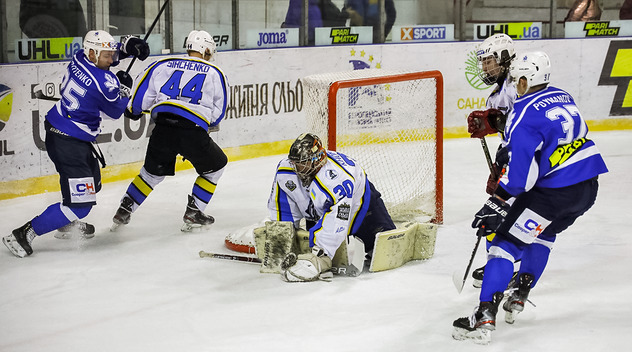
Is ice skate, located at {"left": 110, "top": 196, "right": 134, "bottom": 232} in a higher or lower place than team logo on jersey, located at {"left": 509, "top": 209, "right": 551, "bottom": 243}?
lower

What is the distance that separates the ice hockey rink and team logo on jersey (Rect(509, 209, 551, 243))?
396 millimetres

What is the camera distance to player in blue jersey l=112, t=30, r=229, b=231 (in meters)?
4.81

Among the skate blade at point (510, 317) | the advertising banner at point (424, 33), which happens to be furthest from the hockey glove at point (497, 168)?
the advertising banner at point (424, 33)

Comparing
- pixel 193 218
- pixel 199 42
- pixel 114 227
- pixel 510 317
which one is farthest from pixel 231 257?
pixel 510 317

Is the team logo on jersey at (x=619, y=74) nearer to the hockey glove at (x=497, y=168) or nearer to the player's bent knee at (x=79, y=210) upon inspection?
the hockey glove at (x=497, y=168)

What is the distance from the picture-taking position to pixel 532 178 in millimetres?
3186

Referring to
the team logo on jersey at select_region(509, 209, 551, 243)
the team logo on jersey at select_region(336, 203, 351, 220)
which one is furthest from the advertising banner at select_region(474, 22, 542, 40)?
the team logo on jersey at select_region(509, 209, 551, 243)

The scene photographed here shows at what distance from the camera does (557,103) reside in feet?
10.5

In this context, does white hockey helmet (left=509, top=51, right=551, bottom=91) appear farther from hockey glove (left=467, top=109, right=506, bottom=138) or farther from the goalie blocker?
the goalie blocker

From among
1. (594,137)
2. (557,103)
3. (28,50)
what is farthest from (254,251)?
(594,137)

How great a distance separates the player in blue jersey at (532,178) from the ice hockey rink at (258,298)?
0.83 ft

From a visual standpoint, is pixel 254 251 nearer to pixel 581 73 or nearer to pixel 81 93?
pixel 81 93

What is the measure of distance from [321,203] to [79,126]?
1461 millimetres

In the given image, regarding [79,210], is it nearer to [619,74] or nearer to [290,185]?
[290,185]
